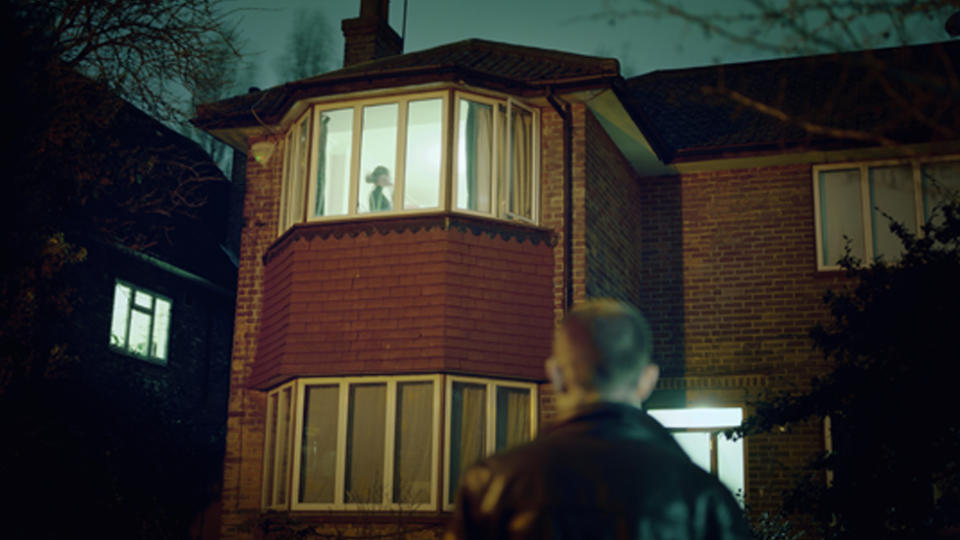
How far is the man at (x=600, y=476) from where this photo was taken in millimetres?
2410

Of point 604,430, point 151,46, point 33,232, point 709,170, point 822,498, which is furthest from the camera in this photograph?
point 709,170

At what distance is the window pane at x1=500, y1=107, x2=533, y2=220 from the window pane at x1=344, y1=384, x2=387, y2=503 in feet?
8.99

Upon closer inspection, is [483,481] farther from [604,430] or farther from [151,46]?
[151,46]

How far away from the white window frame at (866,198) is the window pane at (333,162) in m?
6.39

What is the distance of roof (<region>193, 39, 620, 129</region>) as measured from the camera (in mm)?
12367

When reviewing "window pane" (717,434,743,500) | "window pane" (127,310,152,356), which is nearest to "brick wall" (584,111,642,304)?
"window pane" (717,434,743,500)

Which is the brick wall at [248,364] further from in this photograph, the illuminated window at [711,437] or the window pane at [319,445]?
the illuminated window at [711,437]

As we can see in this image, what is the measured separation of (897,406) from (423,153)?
6.17 metres

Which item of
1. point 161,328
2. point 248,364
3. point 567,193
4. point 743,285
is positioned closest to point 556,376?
point 567,193

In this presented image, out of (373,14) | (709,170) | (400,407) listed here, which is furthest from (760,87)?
(400,407)

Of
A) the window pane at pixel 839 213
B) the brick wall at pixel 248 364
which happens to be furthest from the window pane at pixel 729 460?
the brick wall at pixel 248 364

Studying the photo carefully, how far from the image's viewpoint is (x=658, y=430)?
2535mm

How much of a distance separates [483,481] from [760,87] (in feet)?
50.1

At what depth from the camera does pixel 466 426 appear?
11.8m
